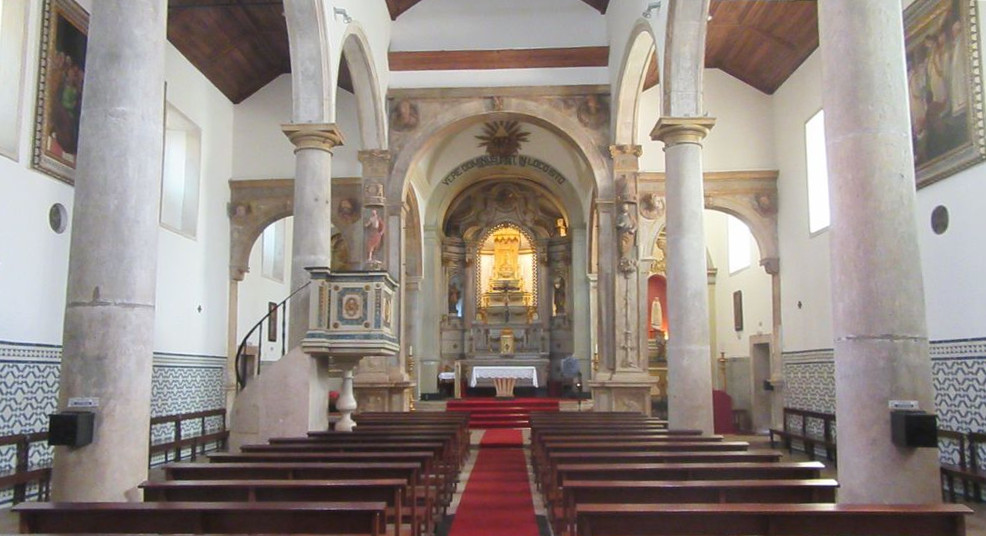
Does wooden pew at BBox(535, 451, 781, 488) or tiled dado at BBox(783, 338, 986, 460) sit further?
tiled dado at BBox(783, 338, 986, 460)

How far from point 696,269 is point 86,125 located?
259 inches

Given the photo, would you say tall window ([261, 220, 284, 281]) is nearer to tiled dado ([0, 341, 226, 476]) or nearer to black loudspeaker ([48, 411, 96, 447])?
tiled dado ([0, 341, 226, 476])

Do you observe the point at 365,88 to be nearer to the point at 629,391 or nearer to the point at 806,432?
the point at 629,391

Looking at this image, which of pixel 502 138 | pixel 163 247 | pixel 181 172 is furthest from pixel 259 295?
pixel 502 138

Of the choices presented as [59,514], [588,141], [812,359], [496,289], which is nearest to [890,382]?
[59,514]

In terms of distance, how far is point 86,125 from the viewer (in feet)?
17.0

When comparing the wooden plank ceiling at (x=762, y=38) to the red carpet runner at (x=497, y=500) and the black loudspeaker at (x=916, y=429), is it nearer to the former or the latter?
the red carpet runner at (x=497, y=500)

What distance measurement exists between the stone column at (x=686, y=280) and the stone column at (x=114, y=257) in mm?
5940

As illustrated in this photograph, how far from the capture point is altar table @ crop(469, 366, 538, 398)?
750 inches

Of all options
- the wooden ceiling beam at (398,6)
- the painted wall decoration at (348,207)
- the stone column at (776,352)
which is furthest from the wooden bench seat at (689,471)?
the wooden ceiling beam at (398,6)

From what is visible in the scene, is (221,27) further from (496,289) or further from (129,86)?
(496,289)

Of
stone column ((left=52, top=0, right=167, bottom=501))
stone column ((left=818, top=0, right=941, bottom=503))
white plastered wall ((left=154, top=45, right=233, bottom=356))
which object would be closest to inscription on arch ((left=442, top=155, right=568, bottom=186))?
white plastered wall ((left=154, top=45, right=233, bottom=356))

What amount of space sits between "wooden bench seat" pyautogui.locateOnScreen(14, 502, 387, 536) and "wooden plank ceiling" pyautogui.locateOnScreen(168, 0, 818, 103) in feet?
31.8

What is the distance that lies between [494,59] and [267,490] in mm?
11857
